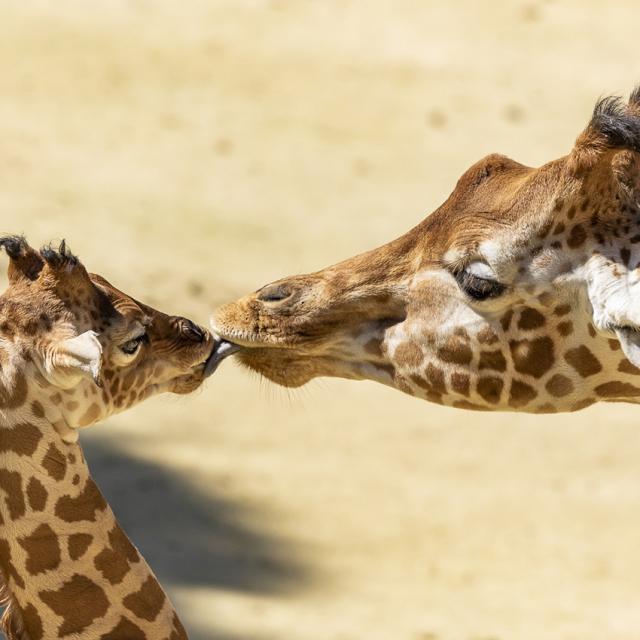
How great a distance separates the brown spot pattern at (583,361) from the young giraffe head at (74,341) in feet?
4.64

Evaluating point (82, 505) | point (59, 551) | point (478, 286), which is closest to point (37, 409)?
point (82, 505)

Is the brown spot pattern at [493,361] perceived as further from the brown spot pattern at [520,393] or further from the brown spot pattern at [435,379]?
the brown spot pattern at [435,379]

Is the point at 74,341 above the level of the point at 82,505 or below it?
above

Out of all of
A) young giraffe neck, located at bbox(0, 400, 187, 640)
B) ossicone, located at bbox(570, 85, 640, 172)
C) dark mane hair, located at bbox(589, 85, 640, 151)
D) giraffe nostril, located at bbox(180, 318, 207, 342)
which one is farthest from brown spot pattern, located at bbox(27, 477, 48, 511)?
dark mane hair, located at bbox(589, 85, 640, 151)

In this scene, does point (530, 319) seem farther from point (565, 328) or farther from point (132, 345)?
point (132, 345)

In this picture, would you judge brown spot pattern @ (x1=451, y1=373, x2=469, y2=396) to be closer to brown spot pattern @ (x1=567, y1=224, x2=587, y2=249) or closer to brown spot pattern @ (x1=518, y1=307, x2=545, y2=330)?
brown spot pattern @ (x1=518, y1=307, x2=545, y2=330)

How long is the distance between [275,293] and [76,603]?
1.39 metres

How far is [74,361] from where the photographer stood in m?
4.74

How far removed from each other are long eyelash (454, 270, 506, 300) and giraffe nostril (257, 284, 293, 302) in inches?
28.3

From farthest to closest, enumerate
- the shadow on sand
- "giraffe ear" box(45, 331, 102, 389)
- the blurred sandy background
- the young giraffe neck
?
the blurred sandy background → the shadow on sand → the young giraffe neck → "giraffe ear" box(45, 331, 102, 389)

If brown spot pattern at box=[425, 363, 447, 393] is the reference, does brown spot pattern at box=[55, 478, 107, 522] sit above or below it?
below

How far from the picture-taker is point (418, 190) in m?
15.0

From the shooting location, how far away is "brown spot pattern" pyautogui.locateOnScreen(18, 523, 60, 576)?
521cm

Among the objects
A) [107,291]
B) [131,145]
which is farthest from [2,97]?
[107,291]
